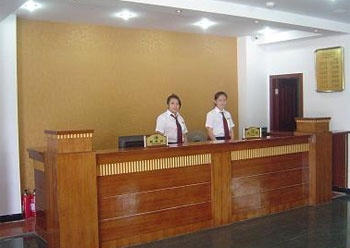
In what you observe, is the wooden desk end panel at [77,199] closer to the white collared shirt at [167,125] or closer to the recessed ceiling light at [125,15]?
the white collared shirt at [167,125]

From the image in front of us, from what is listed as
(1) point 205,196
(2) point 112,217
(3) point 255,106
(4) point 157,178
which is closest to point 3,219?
(2) point 112,217

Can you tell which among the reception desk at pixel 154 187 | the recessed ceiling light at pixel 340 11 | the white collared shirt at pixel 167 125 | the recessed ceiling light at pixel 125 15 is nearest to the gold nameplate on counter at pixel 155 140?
the reception desk at pixel 154 187

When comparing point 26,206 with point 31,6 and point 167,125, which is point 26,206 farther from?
point 31,6

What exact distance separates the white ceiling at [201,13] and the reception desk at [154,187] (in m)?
1.52

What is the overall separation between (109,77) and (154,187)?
252 cm

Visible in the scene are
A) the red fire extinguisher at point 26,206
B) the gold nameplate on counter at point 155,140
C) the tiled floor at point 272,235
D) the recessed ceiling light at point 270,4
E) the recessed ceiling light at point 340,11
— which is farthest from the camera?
the recessed ceiling light at point 340,11

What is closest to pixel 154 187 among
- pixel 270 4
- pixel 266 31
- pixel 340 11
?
pixel 270 4

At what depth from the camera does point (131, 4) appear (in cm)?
439

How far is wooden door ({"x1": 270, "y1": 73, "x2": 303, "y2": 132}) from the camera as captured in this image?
795cm

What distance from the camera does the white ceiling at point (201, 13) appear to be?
15.0ft

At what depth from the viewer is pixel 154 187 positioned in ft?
14.6

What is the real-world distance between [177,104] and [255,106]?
9.62 feet

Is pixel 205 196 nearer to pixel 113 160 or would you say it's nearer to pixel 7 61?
pixel 113 160

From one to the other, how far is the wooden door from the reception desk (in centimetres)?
237
